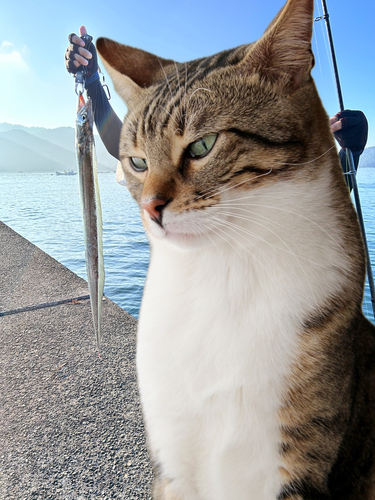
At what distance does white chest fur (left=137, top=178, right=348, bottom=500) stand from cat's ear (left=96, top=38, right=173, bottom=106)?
0.51m

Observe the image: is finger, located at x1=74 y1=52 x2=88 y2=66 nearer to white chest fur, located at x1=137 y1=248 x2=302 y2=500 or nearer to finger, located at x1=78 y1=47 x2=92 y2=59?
finger, located at x1=78 y1=47 x2=92 y2=59

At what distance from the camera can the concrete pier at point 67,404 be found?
1.37 meters

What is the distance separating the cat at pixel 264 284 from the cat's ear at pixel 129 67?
256 mm

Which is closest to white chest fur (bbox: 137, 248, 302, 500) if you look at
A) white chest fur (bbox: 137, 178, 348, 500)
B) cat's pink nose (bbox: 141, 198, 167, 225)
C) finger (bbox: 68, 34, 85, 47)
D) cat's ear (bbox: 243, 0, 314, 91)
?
white chest fur (bbox: 137, 178, 348, 500)

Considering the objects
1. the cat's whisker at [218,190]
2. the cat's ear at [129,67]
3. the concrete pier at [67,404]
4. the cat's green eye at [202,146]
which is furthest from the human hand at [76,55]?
the concrete pier at [67,404]

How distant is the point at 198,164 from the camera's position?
904 mm

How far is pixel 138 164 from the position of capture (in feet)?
3.67

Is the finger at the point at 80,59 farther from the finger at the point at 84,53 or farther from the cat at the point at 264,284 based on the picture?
the cat at the point at 264,284

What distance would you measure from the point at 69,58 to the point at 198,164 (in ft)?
1.36

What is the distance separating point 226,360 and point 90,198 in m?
0.50

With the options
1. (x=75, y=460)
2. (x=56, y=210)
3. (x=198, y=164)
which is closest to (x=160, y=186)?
(x=198, y=164)

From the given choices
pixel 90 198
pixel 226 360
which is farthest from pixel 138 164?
pixel 226 360

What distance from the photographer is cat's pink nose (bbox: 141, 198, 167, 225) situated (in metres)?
0.90

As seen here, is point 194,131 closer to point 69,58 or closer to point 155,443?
point 69,58
